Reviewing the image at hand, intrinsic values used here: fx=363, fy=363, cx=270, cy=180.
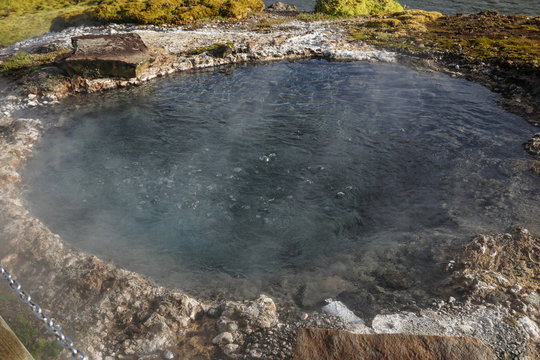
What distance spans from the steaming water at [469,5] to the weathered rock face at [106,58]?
56.1ft

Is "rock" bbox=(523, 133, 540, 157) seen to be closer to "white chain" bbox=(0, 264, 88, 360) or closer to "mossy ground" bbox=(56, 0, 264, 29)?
"white chain" bbox=(0, 264, 88, 360)

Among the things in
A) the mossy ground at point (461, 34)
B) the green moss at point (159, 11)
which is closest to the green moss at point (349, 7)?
the mossy ground at point (461, 34)

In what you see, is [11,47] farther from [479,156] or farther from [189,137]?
[479,156]

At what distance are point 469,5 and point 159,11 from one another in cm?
2514

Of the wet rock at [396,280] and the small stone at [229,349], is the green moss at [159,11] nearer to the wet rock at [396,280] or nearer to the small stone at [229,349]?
the wet rock at [396,280]

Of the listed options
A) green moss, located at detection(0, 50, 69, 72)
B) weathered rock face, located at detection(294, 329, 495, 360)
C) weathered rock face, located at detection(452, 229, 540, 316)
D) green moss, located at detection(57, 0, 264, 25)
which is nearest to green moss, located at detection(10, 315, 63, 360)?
weathered rock face, located at detection(294, 329, 495, 360)

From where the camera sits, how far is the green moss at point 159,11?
19.2 m

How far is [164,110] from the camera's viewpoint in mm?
11531

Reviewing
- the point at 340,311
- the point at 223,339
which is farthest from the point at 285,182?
the point at 223,339

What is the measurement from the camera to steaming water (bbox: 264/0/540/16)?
28.0 meters

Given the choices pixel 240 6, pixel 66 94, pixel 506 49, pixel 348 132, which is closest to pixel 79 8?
pixel 240 6

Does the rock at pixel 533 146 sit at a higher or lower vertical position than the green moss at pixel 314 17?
lower

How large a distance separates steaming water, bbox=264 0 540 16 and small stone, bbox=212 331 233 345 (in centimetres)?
2656

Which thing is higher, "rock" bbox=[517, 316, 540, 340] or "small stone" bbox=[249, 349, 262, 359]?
"rock" bbox=[517, 316, 540, 340]
